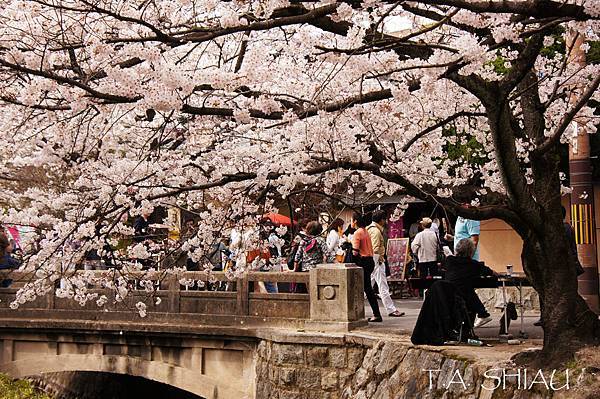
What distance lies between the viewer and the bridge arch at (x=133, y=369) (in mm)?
14133

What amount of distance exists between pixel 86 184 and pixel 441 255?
9.34m

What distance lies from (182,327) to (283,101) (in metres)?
6.18

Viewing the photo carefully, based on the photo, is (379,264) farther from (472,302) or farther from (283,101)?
(283,101)

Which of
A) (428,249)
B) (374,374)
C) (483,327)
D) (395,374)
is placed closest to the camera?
(395,374)

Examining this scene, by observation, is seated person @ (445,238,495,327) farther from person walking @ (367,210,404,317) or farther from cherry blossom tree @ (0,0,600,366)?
person walking @ (367,210,404,317)

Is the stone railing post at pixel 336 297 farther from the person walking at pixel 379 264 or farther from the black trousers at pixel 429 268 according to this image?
the black trousers at pixel 429 268

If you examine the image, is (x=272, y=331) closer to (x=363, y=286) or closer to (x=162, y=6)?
(x=363, y=286)

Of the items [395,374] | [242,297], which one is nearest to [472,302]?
[395,374]

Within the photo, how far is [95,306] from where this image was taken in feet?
50.2

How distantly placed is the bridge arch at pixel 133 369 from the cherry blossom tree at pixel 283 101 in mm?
3375

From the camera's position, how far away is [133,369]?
49.0 ft

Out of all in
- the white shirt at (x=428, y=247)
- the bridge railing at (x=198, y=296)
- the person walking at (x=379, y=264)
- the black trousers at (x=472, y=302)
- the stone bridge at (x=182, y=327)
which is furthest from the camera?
the white shirt at (x=428, y=247)

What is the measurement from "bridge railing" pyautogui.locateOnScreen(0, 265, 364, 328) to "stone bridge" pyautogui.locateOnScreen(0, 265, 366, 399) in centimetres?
2

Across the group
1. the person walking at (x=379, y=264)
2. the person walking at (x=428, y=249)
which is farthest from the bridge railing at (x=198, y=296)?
the person walking at (x=428, y=249)
